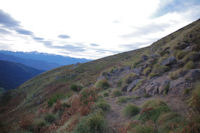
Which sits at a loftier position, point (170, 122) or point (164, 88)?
point (164, 88)

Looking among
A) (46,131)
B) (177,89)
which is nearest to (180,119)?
(177,89)

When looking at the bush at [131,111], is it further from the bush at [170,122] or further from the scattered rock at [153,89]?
the scattered rock at [153,89]

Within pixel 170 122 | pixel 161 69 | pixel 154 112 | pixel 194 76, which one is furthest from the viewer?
pixel 161 69

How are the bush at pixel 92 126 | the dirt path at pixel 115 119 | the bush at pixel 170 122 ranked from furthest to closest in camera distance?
the dirt path at pixel 115 119, the bush at pixel 92 126, the bush at pixel 170 122

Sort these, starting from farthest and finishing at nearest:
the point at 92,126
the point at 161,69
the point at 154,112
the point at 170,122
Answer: the point at 161,69
the point at 154,112
the point at 92,126
the point at 170,122

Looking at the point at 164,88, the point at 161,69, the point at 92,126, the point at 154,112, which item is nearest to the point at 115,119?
the point at 92,126

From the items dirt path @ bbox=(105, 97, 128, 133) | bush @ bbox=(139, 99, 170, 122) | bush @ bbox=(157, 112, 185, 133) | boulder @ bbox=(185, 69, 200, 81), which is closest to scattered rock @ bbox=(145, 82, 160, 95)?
boulder @ bbox=(185, 69, 200, 81)

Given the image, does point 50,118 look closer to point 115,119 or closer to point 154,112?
point 115,119

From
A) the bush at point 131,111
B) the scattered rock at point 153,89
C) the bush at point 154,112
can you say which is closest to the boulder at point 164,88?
the scattered rock at point 153,89

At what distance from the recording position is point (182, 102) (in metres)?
5.25

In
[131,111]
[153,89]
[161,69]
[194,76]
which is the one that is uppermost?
[161,69]

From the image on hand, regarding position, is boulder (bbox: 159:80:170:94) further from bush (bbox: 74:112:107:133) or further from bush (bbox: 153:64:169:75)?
bush (bbox: 74:112:107:133)

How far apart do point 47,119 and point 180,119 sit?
7.27 meters

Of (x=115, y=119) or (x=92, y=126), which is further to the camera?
(x=115, y=119)
